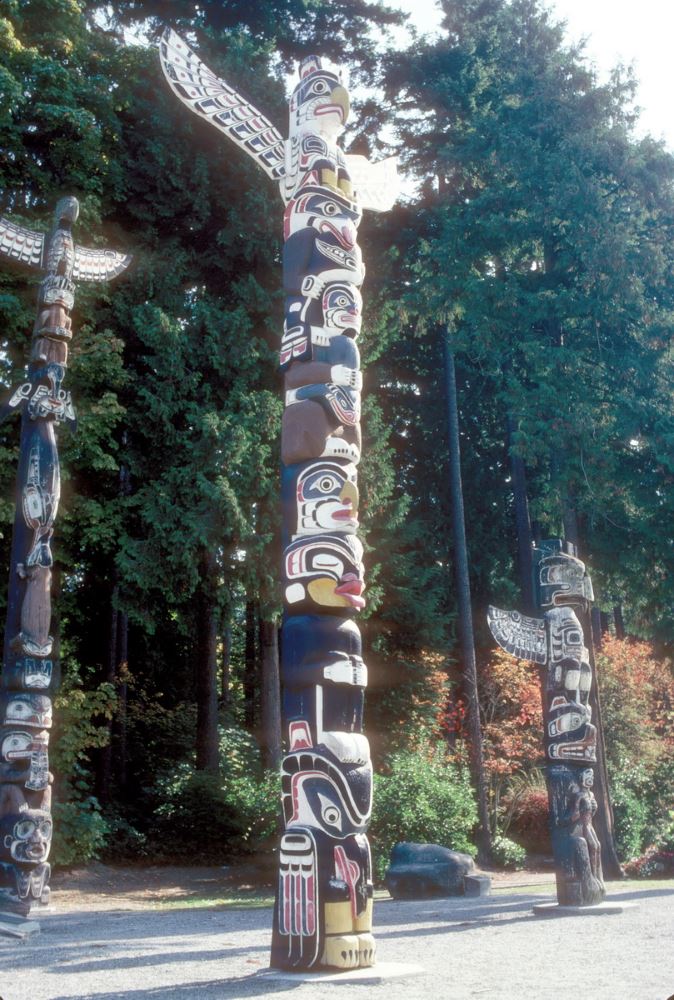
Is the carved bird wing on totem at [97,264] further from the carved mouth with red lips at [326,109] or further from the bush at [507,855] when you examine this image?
the bush at [507,855]

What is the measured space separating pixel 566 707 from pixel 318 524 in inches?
202

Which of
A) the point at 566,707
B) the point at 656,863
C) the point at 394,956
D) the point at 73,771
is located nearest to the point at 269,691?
the point at 73,771

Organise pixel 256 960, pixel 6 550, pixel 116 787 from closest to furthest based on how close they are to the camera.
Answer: pixel 256 960 < pixel 6 550 < pixel 116 787

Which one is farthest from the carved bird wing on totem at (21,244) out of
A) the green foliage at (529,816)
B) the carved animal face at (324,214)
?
the green foliage at (529,816)

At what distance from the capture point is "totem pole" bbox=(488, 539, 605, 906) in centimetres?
978

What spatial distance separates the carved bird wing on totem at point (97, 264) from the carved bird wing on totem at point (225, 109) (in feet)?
12.9

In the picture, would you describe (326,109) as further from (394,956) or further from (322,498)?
(394,956)

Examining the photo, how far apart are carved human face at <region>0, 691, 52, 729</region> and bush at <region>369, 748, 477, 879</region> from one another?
5386 millimetres

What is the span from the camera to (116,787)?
66.9ft

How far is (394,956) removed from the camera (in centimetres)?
693

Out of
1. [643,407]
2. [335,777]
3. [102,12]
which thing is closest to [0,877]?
[335,777]

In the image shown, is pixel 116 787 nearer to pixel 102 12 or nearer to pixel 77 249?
pixel 77 249

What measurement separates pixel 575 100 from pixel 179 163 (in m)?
7.10

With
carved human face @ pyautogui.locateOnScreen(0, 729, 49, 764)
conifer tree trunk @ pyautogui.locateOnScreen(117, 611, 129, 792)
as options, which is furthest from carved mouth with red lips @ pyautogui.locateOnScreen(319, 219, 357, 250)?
conifer tree trunk @ pyautogui.locateOnScreen(117, 611, 129, 792)
